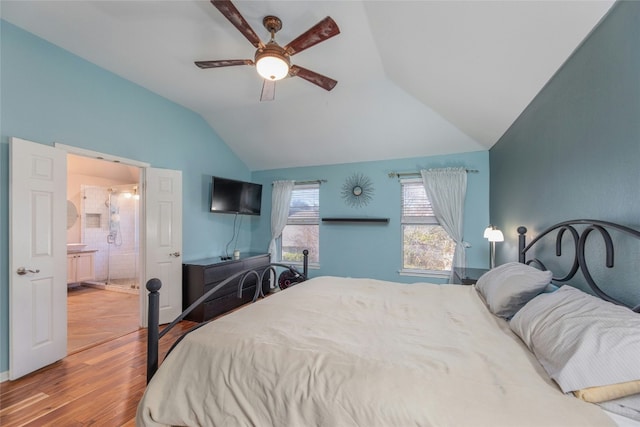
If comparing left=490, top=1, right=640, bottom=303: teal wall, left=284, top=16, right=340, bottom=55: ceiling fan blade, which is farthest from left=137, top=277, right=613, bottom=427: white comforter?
left=284, top=16, right=340, bottom=55: ceiling fan blade

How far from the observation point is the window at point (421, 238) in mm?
4262

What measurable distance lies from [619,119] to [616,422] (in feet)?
4.39

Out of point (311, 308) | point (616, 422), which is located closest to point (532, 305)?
point (616, 422)

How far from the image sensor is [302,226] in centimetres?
521

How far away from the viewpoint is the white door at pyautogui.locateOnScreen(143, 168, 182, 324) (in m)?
3.49

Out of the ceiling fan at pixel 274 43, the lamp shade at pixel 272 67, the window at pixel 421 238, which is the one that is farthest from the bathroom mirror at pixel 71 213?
the window at pixel 421 238

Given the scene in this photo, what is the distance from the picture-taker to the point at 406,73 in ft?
9.74

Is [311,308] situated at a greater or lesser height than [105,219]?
lesser

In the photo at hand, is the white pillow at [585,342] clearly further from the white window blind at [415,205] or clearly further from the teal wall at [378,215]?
the white window blind at [415,205]

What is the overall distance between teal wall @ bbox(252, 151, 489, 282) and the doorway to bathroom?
337 cm

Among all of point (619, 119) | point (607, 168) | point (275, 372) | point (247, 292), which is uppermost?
point (619, 119)

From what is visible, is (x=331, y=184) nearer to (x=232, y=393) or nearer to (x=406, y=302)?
(x=406, y=302)

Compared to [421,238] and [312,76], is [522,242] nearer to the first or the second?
[421,238]

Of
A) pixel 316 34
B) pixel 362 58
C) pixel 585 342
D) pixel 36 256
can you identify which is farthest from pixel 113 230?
pixel 585 342
